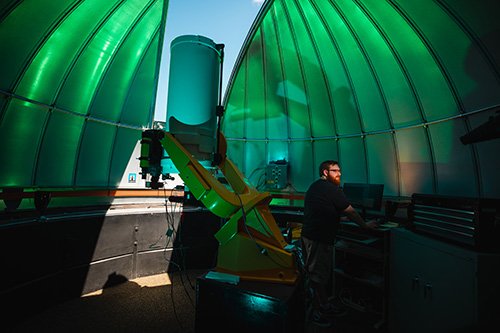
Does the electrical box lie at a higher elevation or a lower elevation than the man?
higher

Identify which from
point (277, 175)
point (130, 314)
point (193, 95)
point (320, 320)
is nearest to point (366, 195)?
point (320, 320)

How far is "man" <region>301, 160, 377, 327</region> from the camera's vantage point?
11.1ft

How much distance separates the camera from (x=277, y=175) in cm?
753

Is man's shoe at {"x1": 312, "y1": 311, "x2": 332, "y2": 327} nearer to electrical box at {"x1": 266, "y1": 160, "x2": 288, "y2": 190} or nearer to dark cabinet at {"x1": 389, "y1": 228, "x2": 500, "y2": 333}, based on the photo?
dark cabinet at {"x1": 389, "y1": 228, "x2": 500, "y2": 333}

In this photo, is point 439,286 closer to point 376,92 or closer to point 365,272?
point 365,272

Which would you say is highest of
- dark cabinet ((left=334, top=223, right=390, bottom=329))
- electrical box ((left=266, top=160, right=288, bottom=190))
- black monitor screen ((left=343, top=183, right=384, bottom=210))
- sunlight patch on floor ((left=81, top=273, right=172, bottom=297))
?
electrical box ((left=266, top=160, right=288, bottom=190))

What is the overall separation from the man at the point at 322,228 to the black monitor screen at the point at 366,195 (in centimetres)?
86

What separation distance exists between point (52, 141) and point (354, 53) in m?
8.68

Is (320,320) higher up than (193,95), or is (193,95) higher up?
(193,95)

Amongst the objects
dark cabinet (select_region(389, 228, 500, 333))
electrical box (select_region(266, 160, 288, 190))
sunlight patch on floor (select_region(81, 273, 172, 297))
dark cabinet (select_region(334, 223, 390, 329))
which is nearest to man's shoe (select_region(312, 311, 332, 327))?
dark cabinet (select_region(334, 223, 390, 329))

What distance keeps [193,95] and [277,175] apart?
5.14m

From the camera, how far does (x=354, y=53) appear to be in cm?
614

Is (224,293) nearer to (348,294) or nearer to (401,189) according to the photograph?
(348,294)

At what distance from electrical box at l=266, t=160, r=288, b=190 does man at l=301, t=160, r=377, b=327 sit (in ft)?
12.6
